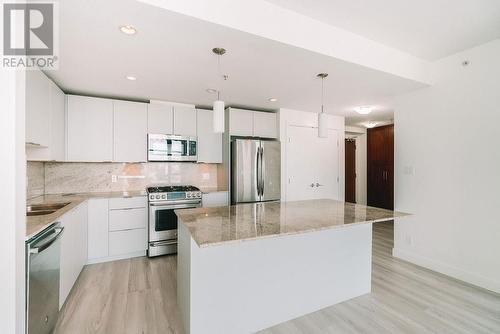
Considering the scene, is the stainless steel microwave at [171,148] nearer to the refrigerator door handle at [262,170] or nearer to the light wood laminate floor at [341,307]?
the refrigerator door handle at [262,170]

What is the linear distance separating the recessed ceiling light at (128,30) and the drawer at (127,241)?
257 cm

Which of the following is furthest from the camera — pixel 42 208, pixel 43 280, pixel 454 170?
pixel 454 170

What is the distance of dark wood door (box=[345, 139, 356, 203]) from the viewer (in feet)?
Answer: 20.4

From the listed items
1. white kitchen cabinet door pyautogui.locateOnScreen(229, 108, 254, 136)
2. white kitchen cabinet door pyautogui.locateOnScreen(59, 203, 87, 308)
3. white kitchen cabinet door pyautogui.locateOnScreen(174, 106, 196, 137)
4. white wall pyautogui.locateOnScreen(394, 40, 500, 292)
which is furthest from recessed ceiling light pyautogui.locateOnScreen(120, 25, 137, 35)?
white wall pyautogui.locateOnScreen(394, 40, 500, 292)

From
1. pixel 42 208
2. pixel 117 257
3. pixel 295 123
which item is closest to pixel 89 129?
pixel 42 208

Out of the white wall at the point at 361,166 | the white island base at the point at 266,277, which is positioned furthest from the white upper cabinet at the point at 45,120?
the white wall at the point at 361,166

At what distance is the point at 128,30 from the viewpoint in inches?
69.6

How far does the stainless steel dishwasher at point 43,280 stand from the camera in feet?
4.72

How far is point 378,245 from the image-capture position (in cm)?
388

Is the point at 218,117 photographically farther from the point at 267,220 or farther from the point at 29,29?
the point at 29,29

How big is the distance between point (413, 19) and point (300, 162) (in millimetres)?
2699

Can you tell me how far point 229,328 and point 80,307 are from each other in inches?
58.4

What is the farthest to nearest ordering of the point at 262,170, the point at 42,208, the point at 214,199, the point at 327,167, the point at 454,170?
the point at 327,167 → the point at 262,170 → the point at 214,199 → the point at 454,170 → the point at 42,208

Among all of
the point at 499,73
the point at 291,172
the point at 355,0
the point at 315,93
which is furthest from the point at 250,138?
the point at 499,73
